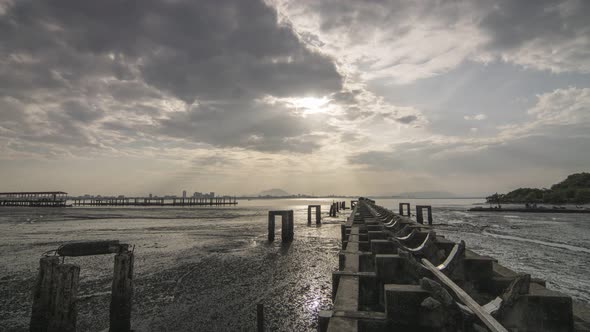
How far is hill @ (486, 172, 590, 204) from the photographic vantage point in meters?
72.5

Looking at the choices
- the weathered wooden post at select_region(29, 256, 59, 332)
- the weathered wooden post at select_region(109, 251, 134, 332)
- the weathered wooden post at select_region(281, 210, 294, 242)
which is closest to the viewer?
the weathered wooden post at select_region(29, 256, 59, 332)

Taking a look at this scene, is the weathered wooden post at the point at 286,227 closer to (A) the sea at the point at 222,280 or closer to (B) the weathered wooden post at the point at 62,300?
(A) the sea at the point at 222,280

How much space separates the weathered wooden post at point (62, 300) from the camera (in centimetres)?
477

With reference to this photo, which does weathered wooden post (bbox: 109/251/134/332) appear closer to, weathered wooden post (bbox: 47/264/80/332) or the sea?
the sea

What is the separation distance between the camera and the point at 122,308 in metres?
5.65

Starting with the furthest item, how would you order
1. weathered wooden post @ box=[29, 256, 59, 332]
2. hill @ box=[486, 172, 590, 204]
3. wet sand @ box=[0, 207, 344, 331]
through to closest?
hill @ box=[486, 172, 590, 204]
wet sand @ box=[0, 207, 344, 331]
weathered wooden post @ box=[29, 256, 59, 332]

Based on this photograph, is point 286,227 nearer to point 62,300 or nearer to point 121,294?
point 121,294

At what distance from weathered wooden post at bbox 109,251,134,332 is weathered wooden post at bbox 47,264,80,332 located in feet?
2.59

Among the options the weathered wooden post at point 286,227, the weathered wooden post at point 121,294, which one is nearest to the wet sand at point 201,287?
the weathered wooden post at point 121,294

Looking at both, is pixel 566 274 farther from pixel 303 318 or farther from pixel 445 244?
pixel 303 318

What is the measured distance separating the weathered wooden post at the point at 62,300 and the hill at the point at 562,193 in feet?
265

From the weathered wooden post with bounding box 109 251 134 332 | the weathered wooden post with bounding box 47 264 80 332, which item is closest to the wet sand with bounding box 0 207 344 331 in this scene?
the weathered wooden post with bounding box 47 264 80 332

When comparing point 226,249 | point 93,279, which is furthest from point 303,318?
point 226,249

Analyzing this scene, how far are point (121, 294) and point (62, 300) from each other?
1.00 metres
